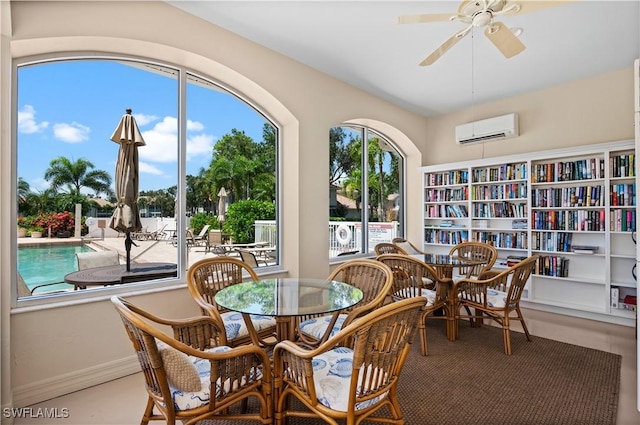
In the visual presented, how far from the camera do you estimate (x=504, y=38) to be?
8.39 feet

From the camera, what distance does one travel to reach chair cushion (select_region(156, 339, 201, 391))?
1.42m

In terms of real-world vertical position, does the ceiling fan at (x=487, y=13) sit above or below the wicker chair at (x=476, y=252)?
above

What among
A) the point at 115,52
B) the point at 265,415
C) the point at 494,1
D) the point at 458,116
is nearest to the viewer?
the point at 265,415

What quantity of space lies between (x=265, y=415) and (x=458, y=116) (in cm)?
531

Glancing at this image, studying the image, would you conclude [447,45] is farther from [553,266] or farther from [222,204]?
[553,266]

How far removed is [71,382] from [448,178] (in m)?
5.26

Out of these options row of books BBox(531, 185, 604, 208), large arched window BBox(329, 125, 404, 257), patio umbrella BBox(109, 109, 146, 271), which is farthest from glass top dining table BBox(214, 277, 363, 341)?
row of books BBox(531, 185, 604, 208)

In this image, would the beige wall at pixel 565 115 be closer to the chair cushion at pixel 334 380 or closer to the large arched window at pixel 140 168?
the large arched window at pixel 140 168

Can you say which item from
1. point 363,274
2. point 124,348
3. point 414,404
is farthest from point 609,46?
point 124,348

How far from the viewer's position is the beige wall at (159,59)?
227 centimetres

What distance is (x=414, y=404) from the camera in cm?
222

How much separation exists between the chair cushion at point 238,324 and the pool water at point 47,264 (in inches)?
52.8

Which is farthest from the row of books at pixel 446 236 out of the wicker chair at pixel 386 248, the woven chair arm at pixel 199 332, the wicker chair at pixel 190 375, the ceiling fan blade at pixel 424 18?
the wicker chair at pixel 190 375

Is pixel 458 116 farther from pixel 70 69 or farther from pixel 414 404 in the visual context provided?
pixel 70 69
